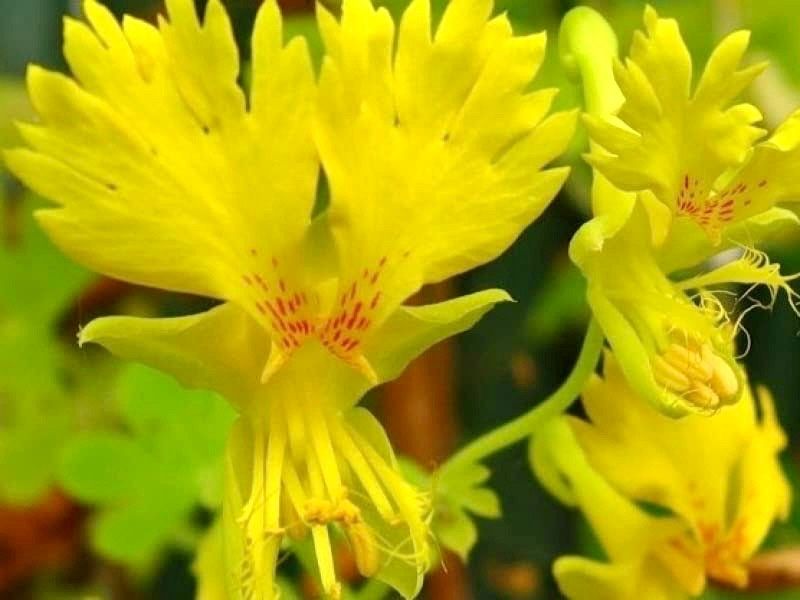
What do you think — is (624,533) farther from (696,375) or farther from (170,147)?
(170,147)

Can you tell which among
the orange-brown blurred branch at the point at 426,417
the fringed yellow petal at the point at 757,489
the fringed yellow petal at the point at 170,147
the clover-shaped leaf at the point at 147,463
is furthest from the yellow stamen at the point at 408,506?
the orange-brown blurred branch at the point at 426,417

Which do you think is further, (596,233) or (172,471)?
(172,471)

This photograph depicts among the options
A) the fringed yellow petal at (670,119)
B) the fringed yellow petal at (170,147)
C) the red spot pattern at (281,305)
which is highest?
the fringed yellow petal at (170,147)

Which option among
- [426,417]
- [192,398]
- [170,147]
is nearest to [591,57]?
[170,147]

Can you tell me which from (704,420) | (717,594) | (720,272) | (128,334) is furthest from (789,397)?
(128,334)

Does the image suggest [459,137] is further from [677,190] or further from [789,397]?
[789,397]

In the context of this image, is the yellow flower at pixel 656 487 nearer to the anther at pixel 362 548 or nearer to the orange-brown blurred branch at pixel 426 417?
the anther at pixel 362 548
